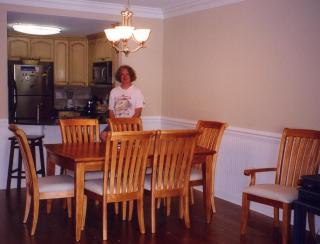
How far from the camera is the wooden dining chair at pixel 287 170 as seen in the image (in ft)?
12.1

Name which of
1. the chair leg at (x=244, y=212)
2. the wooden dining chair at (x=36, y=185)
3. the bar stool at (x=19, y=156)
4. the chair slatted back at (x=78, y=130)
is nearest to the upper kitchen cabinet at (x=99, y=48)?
the bar stool at (x=19, y=156)

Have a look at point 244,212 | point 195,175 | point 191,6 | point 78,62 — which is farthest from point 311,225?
point 78,62

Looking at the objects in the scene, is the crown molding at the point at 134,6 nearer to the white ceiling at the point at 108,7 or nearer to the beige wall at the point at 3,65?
the white ceiling at the point at 108,7

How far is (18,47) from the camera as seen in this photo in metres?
7.95

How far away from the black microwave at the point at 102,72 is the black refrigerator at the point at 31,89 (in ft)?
2.76

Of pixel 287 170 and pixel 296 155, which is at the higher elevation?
pixel 296 155

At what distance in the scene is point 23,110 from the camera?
310 inches

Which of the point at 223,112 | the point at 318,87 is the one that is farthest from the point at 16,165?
the point at 318,87

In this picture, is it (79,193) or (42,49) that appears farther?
(42,49)

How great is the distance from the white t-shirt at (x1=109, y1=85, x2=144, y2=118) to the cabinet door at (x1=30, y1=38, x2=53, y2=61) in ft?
10.5

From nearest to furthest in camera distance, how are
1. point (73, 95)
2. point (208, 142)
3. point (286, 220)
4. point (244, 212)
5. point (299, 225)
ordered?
point (299, 225) < point (286, 220) < point (244, 212) < point (208, 142) < point (73, 95)

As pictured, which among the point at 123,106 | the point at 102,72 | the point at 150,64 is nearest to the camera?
the point at 123,106

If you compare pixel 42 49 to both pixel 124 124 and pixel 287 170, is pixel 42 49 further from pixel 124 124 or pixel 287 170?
pixel 287 170

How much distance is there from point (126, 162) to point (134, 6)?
2944mm
